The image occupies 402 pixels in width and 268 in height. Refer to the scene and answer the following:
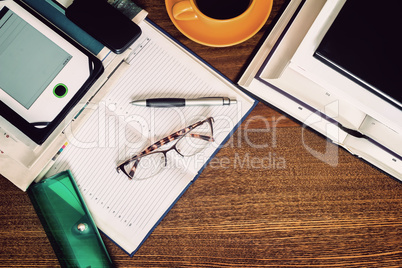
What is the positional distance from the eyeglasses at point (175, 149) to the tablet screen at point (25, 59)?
8.2 inches

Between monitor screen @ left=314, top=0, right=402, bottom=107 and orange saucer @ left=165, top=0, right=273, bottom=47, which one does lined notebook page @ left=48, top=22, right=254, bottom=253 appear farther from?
monitor screen @ left=314, top=0, right=402, bottom=107

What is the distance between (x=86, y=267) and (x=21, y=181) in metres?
0.21

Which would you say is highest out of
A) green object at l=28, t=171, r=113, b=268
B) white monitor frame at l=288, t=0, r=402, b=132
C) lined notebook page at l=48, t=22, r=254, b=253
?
white monitor frame at l=288, t=0, r=402, b=132

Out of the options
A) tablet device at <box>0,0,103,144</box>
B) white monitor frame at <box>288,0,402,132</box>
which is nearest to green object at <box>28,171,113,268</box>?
tablet device at <box>0,0,103,144</box>

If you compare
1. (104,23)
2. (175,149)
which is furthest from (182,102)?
(104,23)

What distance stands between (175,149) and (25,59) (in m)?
0.30

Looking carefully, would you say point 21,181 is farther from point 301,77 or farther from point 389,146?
point 389,146

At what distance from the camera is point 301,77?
594 millimetres

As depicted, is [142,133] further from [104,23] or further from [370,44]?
[370,44]

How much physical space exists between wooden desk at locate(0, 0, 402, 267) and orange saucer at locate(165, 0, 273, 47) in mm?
39

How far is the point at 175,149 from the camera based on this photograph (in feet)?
2.10

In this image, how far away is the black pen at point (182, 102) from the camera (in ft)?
2.06

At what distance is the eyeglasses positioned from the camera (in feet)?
2.09

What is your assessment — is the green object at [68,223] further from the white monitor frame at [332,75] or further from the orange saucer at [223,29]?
the white monitor frame at [332,75]
